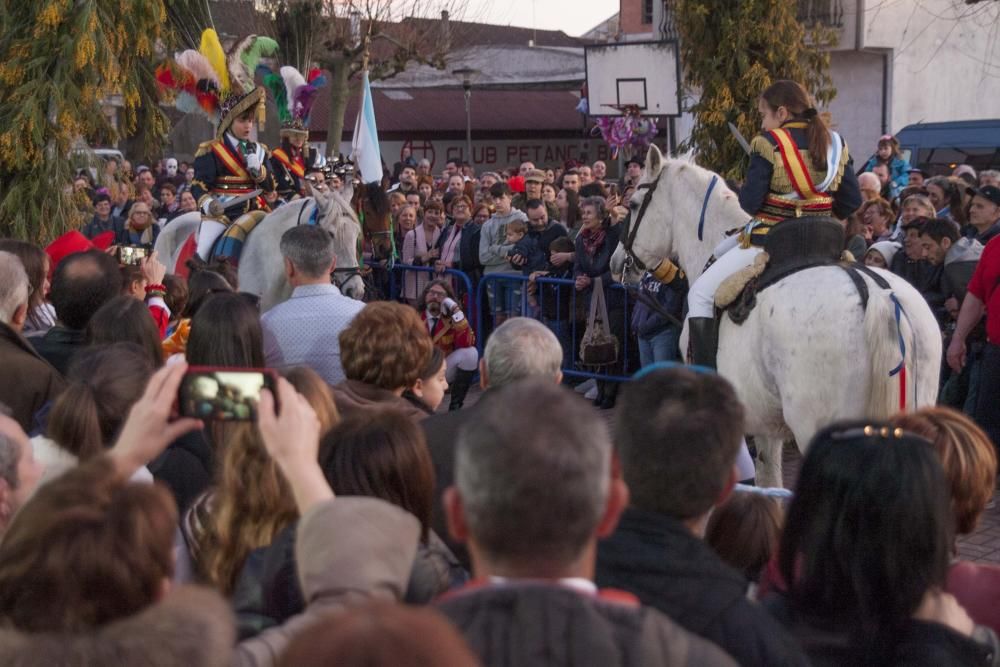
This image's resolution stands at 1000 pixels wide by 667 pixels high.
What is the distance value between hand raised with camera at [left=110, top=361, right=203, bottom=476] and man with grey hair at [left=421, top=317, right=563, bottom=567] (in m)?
1.24

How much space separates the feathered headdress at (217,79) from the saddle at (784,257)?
19.0 feet

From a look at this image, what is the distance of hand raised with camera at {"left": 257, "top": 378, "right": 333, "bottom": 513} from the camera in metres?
2.52

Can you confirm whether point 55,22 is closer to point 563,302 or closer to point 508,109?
point 563,302

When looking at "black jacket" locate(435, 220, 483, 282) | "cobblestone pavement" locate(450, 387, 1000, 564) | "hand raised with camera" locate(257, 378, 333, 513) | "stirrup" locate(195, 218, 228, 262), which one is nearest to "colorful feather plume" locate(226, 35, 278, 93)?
"stirrup" locate(195, 218, 228, 262)

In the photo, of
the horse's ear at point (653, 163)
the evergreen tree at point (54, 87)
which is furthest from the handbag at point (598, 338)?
the evergreen tree at point (54, 87)

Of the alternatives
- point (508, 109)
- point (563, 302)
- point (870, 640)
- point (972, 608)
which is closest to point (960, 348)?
point (563, 302)

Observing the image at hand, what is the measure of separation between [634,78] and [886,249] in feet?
22.5

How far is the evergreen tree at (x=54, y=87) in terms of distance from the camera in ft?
31.6

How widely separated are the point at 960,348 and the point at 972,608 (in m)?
5.31

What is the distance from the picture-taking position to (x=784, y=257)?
629cm

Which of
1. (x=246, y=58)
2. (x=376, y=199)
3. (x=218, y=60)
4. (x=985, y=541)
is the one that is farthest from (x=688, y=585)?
(x=246, y=58)

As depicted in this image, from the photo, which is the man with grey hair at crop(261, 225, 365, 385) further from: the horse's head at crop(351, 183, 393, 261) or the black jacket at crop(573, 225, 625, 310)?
the black jacket at crop(573, 225, 625, 310)

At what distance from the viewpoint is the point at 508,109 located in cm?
4156

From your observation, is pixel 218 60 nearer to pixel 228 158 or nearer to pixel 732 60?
pixel 228 158
